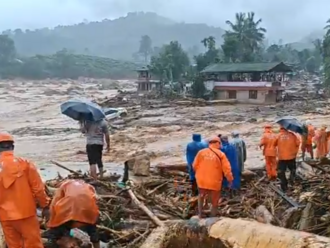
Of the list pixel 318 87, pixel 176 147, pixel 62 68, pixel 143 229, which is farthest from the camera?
pixel 62 68

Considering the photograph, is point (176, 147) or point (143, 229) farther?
point (176, 147)

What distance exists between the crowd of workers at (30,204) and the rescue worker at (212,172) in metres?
2.54

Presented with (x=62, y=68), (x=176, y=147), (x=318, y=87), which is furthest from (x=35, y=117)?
(x=62, y=68)

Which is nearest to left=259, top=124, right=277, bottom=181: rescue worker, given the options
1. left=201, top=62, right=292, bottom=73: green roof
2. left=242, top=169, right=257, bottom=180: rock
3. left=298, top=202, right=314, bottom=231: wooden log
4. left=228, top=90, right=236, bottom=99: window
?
left=242, top=169, right=257, bottom=180: rock

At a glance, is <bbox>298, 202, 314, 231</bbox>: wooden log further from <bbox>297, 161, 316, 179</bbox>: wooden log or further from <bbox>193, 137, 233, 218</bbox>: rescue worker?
<bbox>297, 161, 316, 179</bbox>: wooden log

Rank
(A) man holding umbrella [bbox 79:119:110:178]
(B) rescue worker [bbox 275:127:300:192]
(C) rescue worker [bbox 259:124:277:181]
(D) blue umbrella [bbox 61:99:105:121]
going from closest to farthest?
(D) blue umbrella [bbox 61:99:105:121]
(A) man holding umbrella [bbox 79:119:110:178]
(B) rescue worker [bbox 275:127:300:192]
(C) rescue worker [bbox 259:124:277:181]

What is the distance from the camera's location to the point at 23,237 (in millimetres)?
5523

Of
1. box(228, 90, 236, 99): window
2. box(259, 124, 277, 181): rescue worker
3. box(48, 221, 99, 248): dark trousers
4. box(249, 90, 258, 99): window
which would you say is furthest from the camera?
box(228, 90, 236, 99): window

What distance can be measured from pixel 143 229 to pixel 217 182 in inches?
61.1

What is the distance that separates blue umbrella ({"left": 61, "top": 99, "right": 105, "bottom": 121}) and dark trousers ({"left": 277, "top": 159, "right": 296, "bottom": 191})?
136 inches

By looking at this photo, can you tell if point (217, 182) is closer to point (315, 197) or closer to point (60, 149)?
point (315, 197)

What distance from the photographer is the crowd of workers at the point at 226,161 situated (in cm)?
778

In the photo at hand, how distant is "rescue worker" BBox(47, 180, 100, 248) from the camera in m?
5.43

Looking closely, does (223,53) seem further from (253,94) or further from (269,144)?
(269,144)
